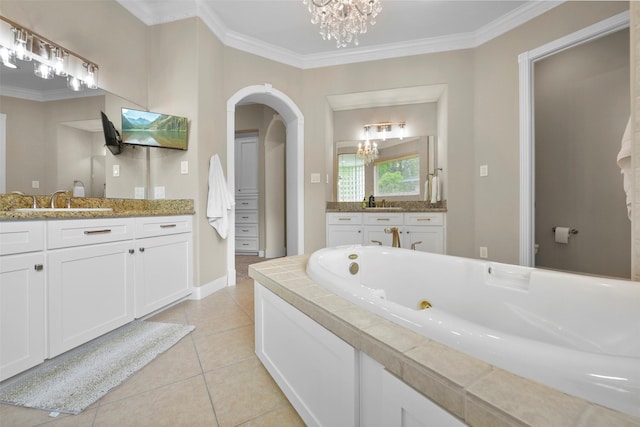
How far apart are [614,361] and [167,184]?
2.82 metres

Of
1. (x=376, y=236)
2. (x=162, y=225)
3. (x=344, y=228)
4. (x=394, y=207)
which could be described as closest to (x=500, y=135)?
(x=394, y=207)

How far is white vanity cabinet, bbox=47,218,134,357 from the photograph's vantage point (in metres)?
1.29

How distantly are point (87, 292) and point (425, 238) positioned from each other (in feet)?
9.80

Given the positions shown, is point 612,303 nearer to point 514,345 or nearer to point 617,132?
point 514,345

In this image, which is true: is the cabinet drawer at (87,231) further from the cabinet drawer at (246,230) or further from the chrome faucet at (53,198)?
the cabinet drawer at (246,230)

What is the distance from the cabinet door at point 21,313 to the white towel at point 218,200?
131 centimetres

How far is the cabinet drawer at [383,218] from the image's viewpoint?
10.4 ft

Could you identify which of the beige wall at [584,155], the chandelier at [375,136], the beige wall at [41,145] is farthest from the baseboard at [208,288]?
the beige wall at [584,155]

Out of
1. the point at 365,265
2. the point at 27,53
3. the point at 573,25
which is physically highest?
the point at 573,25

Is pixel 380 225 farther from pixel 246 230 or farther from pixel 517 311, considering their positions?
pixel 246 230

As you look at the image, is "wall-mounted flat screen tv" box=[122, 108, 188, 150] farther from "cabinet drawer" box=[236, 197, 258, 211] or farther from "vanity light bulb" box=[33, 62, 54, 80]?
"cabinet drawer" box=[236, 197, 258, 211]

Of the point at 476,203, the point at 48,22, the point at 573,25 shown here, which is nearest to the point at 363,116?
the point at 476,203

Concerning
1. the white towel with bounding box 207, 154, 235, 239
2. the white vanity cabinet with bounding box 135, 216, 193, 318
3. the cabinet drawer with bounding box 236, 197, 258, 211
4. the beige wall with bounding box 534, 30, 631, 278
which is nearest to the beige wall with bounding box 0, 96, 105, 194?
the white vanity cabinet with bounding box 135, 216, 193, 318

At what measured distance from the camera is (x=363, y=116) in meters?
3.78
